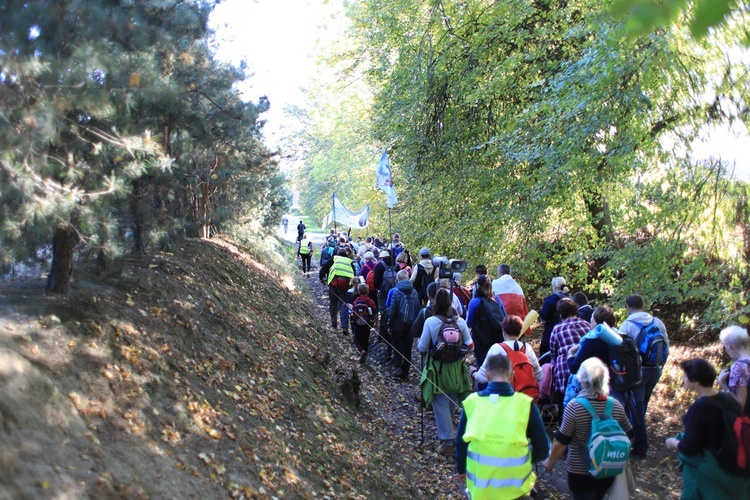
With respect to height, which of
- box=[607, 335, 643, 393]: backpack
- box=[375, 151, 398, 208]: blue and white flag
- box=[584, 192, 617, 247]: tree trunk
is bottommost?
box=[607, 335, 643, 393]: backpack

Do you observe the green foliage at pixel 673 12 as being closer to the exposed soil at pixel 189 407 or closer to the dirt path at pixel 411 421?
the exposed soil at pixel 189 407

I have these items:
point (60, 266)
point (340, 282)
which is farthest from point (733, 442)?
point (340, 282)

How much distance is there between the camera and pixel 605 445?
196 inches

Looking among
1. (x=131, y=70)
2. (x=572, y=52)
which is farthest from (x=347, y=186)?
(x=131, y=70)

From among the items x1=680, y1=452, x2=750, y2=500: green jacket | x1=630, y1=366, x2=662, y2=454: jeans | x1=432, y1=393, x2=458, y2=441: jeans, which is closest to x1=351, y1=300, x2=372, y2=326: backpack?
x1=432, y1=393, x2=458, y2=441: jeans

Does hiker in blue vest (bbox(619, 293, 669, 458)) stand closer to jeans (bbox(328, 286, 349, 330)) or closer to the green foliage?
the green foliage

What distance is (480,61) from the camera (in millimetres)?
14578

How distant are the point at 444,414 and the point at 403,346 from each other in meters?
4.06

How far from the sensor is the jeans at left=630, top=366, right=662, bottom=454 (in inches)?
311

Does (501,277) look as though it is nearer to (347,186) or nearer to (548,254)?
(548,254)

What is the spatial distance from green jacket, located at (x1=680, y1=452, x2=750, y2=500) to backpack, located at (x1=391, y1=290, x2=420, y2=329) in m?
7.38

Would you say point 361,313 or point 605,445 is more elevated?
point 361,313

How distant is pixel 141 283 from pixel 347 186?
34.6m

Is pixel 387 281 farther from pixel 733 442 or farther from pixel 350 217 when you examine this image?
pixel 350 217
